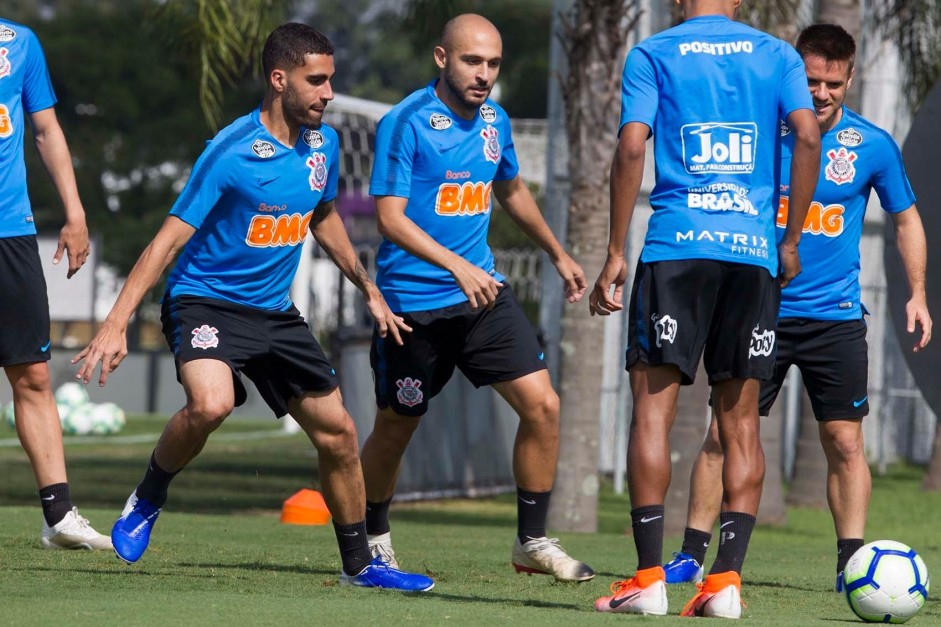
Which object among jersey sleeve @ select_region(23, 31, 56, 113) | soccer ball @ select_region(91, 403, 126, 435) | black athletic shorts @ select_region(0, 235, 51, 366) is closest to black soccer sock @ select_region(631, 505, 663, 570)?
black athletic shorts @ select_region(0, 235, 51, 366)

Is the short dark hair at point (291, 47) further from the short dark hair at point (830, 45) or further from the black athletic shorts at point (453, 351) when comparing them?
the short dark hair at point (830, 45)

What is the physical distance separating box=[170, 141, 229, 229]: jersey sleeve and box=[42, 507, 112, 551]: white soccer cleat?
64.9 inches

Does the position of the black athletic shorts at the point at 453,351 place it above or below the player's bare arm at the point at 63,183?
below

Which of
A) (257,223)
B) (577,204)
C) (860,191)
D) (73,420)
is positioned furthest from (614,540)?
(73,420)

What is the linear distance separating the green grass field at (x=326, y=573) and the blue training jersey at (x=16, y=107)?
142 centimetres

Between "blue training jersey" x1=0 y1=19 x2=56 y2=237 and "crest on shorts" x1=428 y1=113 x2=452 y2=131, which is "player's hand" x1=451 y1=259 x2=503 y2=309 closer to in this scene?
"crest on shorts" x1=428 y1=113 x2=452 y2=131

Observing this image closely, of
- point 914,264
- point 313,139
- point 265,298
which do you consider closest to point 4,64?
point 313,139

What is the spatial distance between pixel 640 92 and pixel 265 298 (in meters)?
1.75

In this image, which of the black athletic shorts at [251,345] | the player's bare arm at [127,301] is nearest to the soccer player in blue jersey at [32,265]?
the black athletic shorts at [251,345]

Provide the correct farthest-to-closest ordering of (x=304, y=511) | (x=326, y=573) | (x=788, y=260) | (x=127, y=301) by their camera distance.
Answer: (x=304, y=511) → (x=326, y=573) → (x=127, y=301) → (x=788, y=260)

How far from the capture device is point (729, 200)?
5.29 metres

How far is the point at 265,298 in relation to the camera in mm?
6199

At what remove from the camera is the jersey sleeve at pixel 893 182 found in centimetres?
670

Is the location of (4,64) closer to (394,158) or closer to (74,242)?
(74,242)
